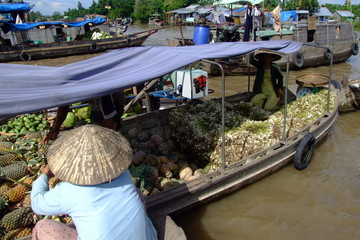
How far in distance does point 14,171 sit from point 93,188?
2213 millimetres

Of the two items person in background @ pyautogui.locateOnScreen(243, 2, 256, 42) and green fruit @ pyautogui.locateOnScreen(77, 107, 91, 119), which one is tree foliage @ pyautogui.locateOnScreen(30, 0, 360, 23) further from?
green fruit @ pyautogui.locateOnScreen(77, 107, 91, 119)

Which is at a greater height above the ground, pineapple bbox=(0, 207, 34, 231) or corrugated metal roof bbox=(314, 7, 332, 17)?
corrugated metal roof bbox=(314, 7, 332, 17)

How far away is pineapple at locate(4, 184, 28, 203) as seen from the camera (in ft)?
10.3

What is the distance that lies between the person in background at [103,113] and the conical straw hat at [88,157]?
1.80 m

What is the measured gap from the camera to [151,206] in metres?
3.19

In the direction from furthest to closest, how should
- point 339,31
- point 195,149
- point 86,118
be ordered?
1. point 339,31
2. point 86,118
3. point 195,149

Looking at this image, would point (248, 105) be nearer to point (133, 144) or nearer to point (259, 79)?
point (259, 79)

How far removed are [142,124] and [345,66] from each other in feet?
46.8

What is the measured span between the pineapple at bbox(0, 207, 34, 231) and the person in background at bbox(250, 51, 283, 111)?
14.5 ft

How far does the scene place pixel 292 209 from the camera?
13.7ft

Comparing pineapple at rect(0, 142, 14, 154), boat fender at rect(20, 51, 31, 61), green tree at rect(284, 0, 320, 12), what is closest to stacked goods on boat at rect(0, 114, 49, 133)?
pineapple at rect(0, 142, 14, 154)

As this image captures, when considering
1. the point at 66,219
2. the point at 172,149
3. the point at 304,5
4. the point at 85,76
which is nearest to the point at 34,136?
the point at 66,219

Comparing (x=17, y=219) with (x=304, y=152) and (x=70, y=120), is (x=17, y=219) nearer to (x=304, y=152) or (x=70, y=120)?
→ (x=70, y=120)

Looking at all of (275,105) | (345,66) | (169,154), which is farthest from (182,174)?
(345,66)
